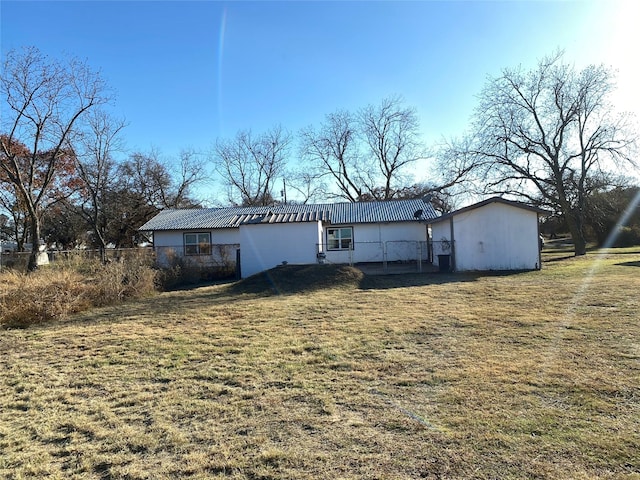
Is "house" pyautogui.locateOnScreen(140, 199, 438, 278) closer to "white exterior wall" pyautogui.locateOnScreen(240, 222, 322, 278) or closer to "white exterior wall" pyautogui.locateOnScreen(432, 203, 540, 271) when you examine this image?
"white exterior wall" pyautogui.locateOnScreen(240, 222, 322, 278)

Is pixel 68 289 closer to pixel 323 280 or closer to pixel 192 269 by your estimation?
pixel 192 269

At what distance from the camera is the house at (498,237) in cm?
1742

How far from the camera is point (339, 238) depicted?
23.6m

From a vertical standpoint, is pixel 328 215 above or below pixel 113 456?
above

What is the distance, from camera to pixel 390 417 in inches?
144

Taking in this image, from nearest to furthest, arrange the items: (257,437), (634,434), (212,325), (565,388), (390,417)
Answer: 1. (634,434)
2. (257,437)
3. (390,417)
4. (565,388)
5. (212,325)

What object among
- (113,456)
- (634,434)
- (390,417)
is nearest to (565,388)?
(634,434)

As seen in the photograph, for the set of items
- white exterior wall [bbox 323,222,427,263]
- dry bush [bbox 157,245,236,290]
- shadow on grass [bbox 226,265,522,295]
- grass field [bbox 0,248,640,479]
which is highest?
white exterior wall [bbox 323,222,427,263]

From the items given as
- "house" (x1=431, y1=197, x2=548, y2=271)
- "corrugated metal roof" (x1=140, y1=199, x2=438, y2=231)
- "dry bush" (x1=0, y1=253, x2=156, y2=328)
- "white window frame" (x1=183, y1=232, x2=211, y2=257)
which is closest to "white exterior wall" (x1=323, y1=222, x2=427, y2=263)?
"corrugated metal roof" (x1=140, y1=199, x2=438, y2=231)

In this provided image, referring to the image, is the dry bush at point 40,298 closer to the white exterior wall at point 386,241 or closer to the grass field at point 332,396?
the grass field at point 332,396

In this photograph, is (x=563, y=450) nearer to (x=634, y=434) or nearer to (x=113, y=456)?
(x=634, y=434)

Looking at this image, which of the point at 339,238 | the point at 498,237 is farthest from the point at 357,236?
the point at 498,237

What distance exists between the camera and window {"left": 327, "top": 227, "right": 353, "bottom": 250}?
23.4m

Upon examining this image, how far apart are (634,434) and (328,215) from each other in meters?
21.9
